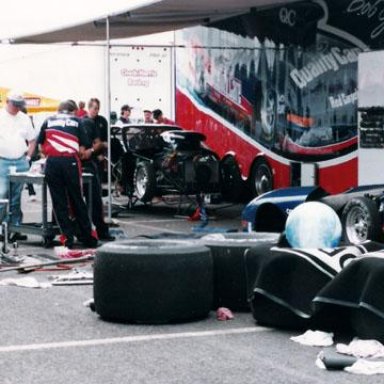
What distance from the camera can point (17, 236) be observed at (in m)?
14.3

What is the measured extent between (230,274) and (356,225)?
13.7 ft

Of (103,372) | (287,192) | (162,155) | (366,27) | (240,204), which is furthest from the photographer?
(240,204)

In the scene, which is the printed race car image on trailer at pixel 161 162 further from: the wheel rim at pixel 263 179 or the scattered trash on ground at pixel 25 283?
the scattered trash on ground at pixel 25 283

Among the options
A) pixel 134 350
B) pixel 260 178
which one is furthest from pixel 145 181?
pixel 134 350

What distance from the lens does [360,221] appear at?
12617 millimetres

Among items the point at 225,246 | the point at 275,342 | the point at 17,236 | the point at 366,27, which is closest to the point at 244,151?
the point at 366,27

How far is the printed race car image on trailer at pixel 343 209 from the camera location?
12.4 m

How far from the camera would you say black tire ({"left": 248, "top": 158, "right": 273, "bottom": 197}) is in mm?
18103

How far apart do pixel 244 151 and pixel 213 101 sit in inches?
71.2

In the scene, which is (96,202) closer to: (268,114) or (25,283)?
(25,283)

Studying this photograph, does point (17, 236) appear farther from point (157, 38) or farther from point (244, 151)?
point (157, 38)

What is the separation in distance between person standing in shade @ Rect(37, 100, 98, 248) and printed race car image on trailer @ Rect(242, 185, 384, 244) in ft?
7.22

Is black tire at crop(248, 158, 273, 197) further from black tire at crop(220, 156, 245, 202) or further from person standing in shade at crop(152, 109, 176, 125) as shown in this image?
person standing in shade at crop(152, 109, 176, 125)

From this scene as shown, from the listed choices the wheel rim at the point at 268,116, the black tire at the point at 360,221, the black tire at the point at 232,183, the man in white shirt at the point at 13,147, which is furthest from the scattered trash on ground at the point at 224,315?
the wheel rim at the point at 268,116
